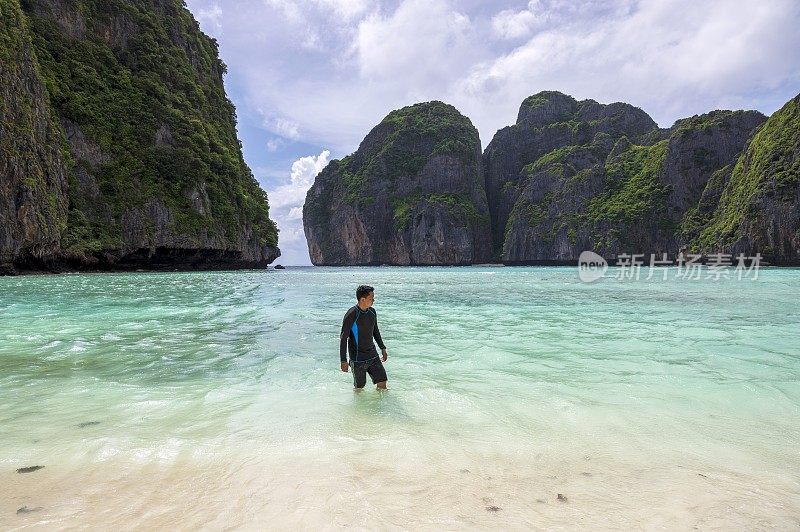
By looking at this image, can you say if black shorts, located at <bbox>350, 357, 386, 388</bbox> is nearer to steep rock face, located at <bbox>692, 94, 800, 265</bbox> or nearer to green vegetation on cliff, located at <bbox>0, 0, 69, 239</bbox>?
green vegetation on cliff, located at <bbox>0, 0, 69, 239</bbox>

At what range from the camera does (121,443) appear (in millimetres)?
4129

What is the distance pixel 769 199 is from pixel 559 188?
55.0 meters

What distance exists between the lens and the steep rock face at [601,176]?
95.7 meters

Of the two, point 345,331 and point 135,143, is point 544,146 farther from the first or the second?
point 345,331

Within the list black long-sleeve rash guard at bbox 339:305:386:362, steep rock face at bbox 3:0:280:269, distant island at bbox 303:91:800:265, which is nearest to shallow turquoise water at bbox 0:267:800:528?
black long-sleeve rash guard at bbox 339:305:386:362

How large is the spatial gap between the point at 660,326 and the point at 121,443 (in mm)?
12198

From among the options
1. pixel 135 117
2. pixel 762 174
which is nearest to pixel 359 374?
pixel 135 117

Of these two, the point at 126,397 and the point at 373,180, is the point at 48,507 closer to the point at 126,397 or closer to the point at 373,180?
the point at 126,397

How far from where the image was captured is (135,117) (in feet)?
161

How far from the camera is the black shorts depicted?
582 centimetres

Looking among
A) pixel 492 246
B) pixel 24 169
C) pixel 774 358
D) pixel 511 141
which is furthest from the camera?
pixel 511 141

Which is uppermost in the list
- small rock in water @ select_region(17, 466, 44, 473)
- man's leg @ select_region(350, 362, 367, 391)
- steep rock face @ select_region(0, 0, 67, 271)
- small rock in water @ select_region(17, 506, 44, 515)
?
steep rock face @ select_region(0, 0, 67, 271)

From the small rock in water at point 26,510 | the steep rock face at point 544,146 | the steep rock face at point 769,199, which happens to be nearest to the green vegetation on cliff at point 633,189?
the steep rock face at point 544,146

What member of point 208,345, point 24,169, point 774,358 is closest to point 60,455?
point 208,345
